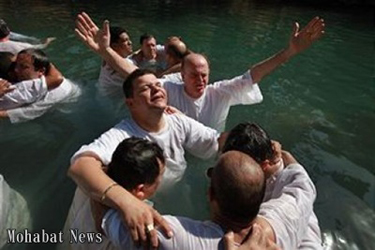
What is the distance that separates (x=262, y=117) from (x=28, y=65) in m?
3.51

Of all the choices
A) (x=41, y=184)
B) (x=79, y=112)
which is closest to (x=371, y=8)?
(x=79, y=112)

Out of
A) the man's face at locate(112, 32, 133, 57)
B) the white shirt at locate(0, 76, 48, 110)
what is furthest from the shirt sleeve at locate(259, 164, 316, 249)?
the man's face at locate(112, 32, 133, 57)

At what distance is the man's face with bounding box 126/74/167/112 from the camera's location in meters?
3.72

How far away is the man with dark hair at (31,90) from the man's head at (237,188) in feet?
13.1

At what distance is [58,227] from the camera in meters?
4.10

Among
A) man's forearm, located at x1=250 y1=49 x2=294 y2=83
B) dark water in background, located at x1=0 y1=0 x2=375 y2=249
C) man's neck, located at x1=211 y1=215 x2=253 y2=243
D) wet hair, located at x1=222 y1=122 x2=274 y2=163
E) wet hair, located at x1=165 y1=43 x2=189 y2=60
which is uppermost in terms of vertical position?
man's neck, located at x1=211 y1=215 x2=253 y2=243

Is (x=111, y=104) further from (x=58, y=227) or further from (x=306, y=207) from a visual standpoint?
(x=306, y=207)

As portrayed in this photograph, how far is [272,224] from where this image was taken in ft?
8.23

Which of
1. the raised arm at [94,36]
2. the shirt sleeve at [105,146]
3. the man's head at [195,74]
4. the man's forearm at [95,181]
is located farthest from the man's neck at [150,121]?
the raised arm at [94,36]

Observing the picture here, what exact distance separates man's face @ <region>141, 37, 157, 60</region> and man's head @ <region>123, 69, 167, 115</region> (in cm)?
369

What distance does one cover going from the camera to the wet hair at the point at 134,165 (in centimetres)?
273

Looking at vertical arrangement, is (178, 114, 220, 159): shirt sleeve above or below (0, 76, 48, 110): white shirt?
above

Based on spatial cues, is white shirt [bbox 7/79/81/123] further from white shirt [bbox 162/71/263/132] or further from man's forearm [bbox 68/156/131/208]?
man's forearm [bbox 68/156/131/208]

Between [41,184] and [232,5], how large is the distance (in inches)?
624
